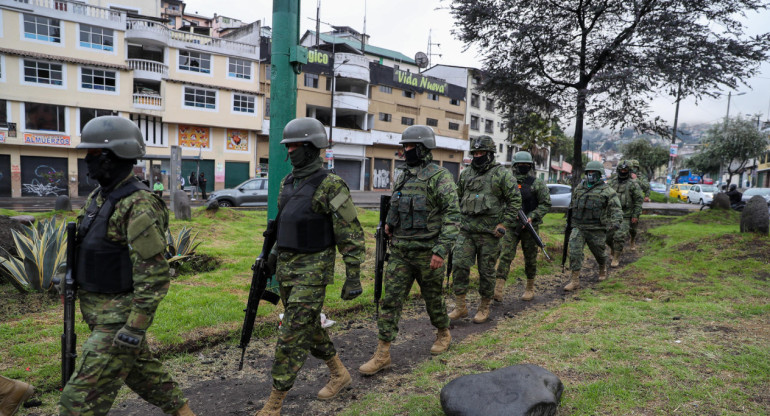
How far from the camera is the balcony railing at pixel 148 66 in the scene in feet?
102

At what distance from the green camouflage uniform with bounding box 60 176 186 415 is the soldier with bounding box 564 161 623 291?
678 centimetres

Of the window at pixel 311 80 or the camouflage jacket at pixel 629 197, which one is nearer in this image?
the camouflage jacket at pixel 629 197

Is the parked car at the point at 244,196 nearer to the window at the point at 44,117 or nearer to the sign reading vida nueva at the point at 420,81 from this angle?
the window at the point at 44,117

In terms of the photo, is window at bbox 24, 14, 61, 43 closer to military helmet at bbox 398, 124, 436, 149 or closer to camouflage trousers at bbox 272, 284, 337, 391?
military helmet at bbox 398, 124, 436, 149

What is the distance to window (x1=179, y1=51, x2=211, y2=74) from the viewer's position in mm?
33094

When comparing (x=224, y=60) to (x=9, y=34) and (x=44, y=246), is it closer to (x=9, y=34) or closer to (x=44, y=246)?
(x=9, y=34)

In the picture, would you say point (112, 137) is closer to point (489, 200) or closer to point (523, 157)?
point (489, 200)

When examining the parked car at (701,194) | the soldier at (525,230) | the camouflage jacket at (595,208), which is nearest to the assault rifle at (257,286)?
the soldier at (525,230)

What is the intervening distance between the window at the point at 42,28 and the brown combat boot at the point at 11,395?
3302 cm

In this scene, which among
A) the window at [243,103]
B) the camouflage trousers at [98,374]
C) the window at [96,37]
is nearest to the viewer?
the camouflage trousers at [98,374]

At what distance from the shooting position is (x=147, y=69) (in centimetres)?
3150

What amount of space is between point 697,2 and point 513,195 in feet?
36.3

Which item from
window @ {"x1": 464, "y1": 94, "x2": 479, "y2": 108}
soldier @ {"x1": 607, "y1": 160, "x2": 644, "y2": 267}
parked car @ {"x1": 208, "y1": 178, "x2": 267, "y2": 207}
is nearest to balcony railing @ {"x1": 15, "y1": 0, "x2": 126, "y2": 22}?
parked car @ {"x1": 208, "y1": 178, "x2": 267, "y2": 207}

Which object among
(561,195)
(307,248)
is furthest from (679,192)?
(307,248)
